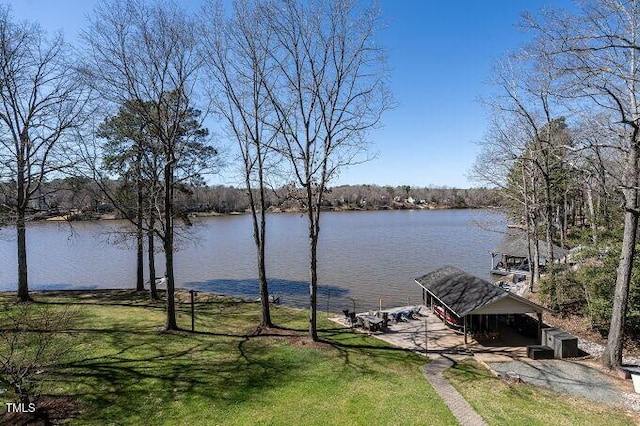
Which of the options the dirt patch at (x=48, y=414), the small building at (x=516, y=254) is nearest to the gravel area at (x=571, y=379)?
the dirt patch at (x=48, y=414)

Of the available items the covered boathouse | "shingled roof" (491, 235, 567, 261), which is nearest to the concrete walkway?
the covered boathouse

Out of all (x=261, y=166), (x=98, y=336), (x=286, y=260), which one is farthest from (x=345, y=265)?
(x=98, y=336)

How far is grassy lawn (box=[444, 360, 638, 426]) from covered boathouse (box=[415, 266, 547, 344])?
3895 mm

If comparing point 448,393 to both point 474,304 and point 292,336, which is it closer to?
point 474,304

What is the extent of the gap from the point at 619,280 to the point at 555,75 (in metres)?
6.89

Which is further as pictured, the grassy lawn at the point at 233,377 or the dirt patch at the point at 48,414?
the grassy lawn at the point at 233,377

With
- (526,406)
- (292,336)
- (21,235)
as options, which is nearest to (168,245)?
(292,336)

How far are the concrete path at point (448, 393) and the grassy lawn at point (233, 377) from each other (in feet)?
0.80

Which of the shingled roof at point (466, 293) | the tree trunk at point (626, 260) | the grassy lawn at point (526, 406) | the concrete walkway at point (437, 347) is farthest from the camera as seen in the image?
the shingled roof at point (466, 293)

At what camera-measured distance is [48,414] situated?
27.3 ft

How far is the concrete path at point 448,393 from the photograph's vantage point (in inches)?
361

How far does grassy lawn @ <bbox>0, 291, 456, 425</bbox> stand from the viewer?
9000 mm

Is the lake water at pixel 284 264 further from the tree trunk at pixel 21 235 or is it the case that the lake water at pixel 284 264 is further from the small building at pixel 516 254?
the tree trunk at pixel 21 235

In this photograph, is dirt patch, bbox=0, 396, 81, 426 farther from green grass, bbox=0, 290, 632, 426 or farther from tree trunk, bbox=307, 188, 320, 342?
tree trunk, bbox=307, 188, 320, 342
